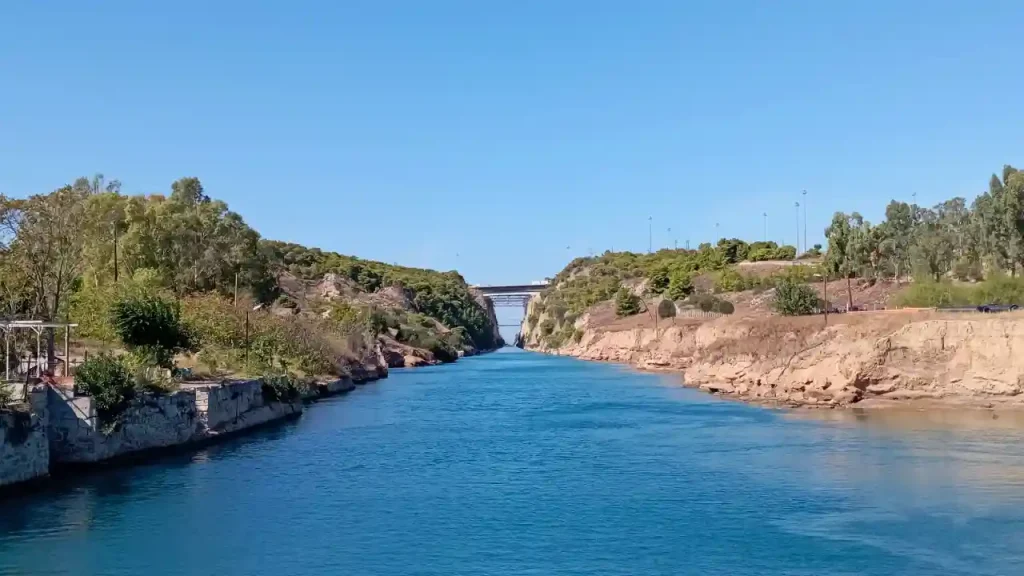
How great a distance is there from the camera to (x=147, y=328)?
43312mm

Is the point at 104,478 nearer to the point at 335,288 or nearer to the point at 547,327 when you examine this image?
the point at 335,288

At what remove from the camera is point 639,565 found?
21234 mm

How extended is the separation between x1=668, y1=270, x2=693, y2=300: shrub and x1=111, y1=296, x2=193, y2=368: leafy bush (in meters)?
100

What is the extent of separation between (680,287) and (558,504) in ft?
370

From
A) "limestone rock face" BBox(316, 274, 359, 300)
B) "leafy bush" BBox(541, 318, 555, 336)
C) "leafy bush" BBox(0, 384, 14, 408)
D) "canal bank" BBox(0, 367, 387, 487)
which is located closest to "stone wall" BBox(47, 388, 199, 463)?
"canal bank" BBox(0, 367, 387, 487)

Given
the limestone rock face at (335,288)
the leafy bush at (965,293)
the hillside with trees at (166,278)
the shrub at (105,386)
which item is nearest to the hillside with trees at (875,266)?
the leafy bush at (965,293)

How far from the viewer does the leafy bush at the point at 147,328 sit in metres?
42.8

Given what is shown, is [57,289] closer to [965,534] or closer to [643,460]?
[643,460]

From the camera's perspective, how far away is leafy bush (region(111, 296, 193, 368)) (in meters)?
42.8

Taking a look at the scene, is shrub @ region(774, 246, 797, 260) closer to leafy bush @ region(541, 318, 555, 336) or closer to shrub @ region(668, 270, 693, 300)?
shrub @ region(668, 270, 693, 300)

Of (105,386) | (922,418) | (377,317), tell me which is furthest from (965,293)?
(377,317)

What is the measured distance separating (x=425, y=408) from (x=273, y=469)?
2411 cm

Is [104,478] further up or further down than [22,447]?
further down

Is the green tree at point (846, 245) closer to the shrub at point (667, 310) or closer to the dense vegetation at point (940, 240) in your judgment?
the dense vegetation at point (940, 240)
